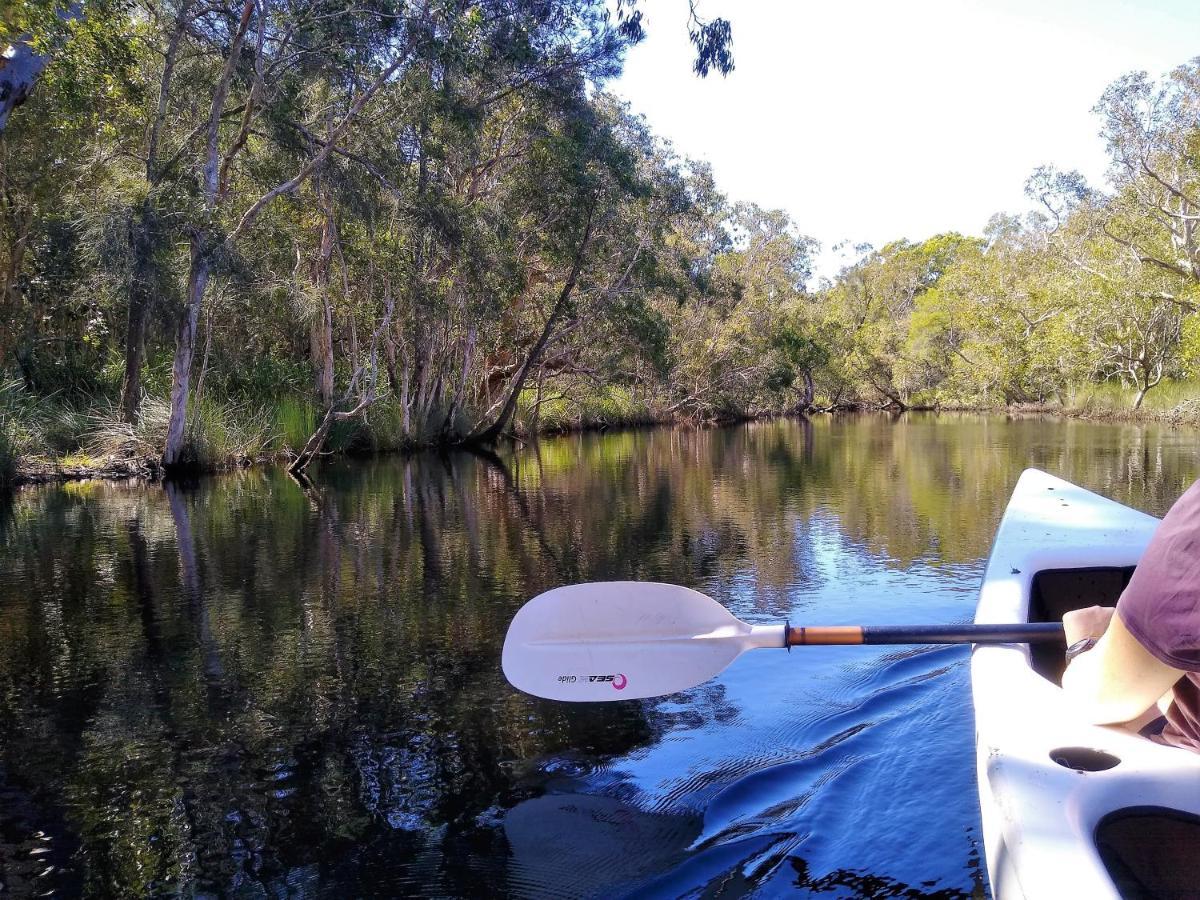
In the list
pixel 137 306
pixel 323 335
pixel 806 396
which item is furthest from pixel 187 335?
pixel 806 396

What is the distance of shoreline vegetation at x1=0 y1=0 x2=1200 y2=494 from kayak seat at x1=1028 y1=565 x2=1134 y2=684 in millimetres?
4890

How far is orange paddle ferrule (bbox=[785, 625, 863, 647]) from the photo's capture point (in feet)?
9.92

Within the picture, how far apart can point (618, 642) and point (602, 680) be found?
0.16m

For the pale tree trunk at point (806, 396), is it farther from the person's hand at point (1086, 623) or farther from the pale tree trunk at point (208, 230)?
the person's hand at point (1086, 623)

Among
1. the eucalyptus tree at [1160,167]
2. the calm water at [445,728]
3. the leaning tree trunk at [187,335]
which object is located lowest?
the calm water at [445,728]

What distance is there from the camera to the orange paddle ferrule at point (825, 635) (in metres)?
3.02

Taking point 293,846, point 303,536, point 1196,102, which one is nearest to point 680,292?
point 1196,102

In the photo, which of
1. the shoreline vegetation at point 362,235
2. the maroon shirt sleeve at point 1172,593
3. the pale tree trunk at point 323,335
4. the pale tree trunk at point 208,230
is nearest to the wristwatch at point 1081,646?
the maroon shirt sleeve at point 1172,593

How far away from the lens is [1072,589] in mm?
3580

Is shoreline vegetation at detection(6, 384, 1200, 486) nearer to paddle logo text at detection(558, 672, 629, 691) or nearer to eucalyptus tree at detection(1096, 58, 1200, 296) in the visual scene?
eucalyptus tree at detection(1096, 58, 1200, 296)

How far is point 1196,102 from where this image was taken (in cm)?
1920


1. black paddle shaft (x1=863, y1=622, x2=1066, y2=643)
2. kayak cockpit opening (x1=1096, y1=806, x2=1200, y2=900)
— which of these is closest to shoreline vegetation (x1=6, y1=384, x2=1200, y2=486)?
black paddle shaft (x1=863, y1=622, x2=1066, y2=643)

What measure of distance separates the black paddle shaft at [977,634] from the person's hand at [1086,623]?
13.7 inches

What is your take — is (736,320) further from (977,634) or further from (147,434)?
(977,634)
